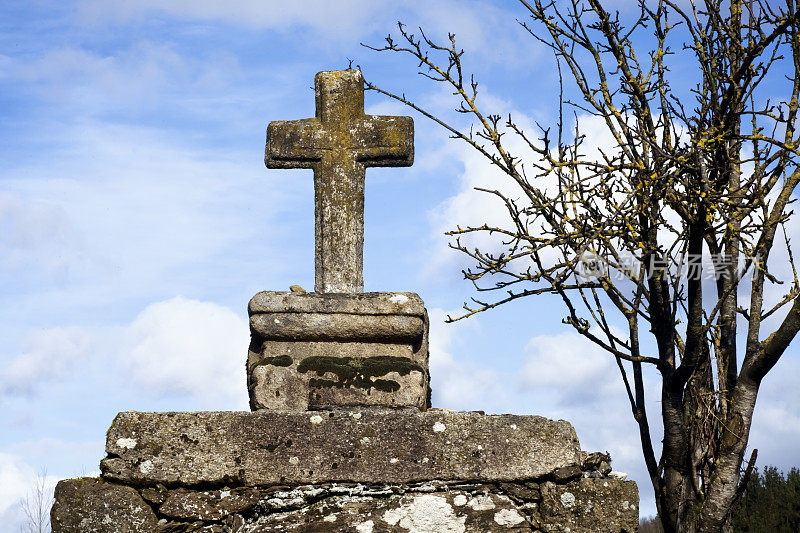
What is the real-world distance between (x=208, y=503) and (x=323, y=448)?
27.5 inches

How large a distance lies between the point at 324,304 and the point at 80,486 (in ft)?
5.95

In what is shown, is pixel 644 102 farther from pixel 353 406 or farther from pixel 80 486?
pixel 80 486

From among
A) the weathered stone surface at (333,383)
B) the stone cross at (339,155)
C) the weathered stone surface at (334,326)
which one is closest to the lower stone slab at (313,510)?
the weathered stone surface at (333,383)

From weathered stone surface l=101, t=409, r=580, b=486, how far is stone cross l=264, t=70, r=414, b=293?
1480 millimetres

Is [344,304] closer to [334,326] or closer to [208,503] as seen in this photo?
[334,326]

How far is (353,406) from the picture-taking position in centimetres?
509

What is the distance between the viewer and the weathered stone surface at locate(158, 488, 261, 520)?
4621mm

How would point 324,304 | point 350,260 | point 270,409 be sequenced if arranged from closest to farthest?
point 270,409, point 324,304, point 350,260

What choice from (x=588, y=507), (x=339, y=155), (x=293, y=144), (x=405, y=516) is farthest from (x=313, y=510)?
(x=293, y=144)

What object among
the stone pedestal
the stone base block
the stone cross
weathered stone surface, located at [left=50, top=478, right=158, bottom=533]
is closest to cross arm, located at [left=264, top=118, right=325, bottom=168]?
the stone cross

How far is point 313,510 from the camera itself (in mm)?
4633

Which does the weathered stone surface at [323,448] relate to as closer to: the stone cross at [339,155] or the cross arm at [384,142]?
the stone cross at [339,155]

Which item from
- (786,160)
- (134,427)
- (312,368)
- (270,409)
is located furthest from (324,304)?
(786,160)

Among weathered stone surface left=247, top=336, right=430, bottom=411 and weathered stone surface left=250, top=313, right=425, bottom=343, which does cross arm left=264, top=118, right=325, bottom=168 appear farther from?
weathered stone surface left=247, top=336, right=430, bottom=411
